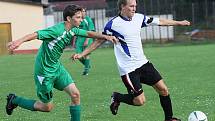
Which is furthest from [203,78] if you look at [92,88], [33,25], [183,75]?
[33,25]

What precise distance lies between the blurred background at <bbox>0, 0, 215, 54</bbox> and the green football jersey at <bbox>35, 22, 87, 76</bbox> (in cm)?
3230

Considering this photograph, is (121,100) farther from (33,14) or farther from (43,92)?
(33,14)

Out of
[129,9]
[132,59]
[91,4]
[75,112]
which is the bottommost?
[75,112]

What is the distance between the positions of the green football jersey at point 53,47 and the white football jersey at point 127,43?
2.34ft

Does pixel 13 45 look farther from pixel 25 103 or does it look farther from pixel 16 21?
pixel 16 21

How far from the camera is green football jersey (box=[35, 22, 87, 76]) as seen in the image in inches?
319

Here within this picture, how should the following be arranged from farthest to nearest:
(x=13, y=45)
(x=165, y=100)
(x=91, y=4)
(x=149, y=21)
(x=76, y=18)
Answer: (x=91, y=4) → (x=149, y=21) → (x=165, y=100) → (x=76, y=18) → (x=13, y=45)

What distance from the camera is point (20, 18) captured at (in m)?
40.8

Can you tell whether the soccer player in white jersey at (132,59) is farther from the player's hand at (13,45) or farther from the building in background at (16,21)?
the building in background at (16,21)

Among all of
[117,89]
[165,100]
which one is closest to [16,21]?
[117,89]

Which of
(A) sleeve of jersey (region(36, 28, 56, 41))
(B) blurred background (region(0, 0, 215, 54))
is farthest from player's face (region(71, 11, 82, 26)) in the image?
(B) blurred background (region(0, 0, 215, 54))

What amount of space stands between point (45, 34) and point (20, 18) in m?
33.3

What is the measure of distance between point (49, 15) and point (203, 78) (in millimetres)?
32972

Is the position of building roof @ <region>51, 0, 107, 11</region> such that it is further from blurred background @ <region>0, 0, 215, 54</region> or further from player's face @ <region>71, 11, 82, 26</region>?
player's face @ <region>71, 11, 82, 26</region>
